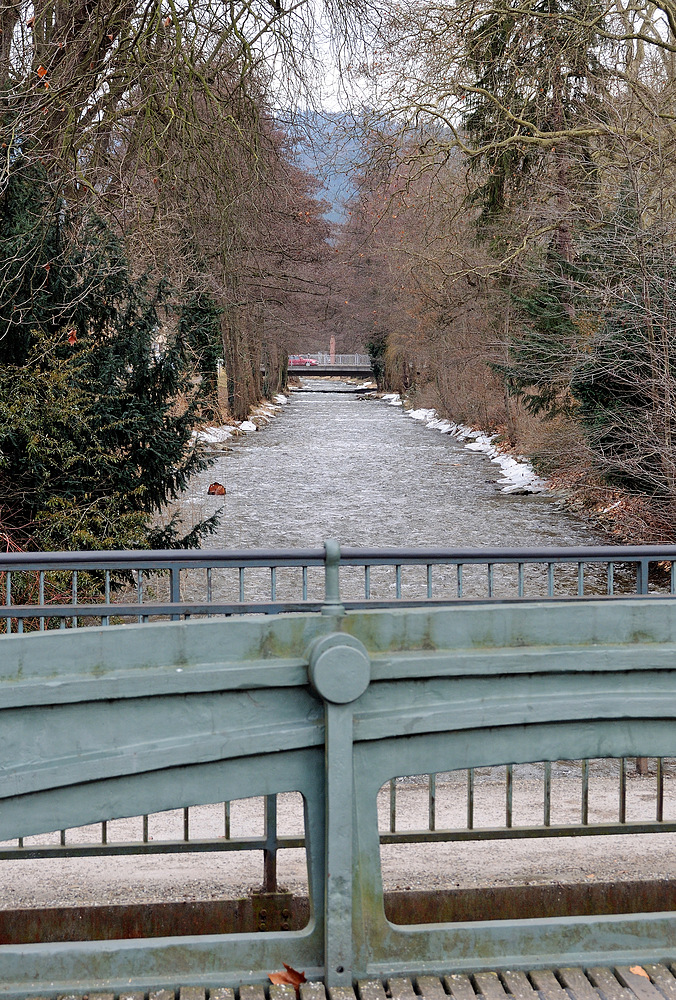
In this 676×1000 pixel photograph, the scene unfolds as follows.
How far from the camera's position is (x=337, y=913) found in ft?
9.93

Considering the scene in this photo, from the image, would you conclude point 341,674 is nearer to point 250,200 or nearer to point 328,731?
point 328,731

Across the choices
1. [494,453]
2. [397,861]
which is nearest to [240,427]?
[494,453]

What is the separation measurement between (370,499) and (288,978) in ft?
64.8

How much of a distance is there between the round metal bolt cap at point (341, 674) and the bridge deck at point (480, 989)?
0.81 meters

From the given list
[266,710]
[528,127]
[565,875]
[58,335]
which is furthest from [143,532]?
[528,127]

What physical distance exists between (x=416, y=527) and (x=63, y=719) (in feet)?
53.8

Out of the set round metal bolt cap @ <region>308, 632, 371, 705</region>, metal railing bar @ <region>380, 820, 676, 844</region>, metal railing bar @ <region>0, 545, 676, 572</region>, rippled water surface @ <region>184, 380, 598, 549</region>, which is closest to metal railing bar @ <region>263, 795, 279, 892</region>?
metal railing bar @ <region>380, 820, 676, 844</region>

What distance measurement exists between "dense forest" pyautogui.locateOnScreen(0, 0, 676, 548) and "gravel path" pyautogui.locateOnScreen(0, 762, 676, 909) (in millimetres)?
5222

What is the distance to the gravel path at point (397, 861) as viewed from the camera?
181 inches

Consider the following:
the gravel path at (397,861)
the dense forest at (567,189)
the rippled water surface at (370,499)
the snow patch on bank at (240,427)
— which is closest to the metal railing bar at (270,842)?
the gravel path at (397,861)

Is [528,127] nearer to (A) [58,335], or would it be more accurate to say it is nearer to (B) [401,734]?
(A) [58,335]

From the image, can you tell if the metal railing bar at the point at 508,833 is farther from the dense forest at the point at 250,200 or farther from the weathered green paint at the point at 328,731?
the dense forest at the point at 250,200

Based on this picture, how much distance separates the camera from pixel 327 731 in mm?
3037

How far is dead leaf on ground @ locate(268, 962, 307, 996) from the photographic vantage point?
122 inches
